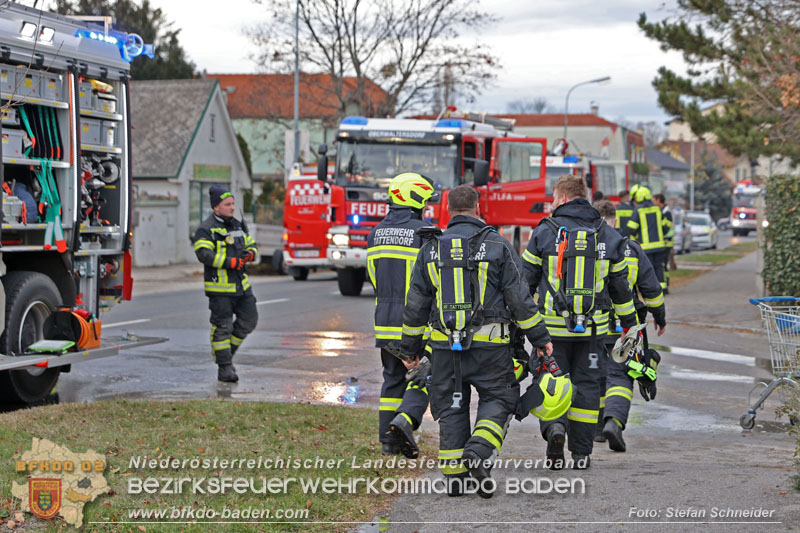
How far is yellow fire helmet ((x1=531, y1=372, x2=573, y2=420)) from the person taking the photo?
618 cm

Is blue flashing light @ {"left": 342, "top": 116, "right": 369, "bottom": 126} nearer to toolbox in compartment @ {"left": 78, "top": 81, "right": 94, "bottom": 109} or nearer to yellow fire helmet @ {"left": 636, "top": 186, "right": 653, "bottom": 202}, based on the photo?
yellow fire helmet @ {"left": 636, "top": 186, "right": 653, "bottom": 202}

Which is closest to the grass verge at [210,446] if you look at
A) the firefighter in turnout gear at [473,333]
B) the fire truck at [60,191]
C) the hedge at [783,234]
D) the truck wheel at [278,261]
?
the firefighter in turnout gear at [473,333]

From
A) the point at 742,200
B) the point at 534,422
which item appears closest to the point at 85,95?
the point at 534,422

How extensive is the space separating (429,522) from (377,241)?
2255mm

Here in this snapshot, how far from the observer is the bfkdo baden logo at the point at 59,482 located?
18.1ft

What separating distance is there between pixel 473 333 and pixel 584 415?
1.33m

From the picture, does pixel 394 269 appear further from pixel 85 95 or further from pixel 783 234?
pixel 783 234

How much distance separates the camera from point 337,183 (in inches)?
755

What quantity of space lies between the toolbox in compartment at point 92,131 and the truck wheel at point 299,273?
15727mm

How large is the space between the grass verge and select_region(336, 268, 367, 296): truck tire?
11.5 m

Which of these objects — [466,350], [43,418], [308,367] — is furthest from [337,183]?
[466,350]

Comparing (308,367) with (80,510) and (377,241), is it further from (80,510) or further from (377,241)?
(80,510)

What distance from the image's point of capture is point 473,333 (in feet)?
19.8

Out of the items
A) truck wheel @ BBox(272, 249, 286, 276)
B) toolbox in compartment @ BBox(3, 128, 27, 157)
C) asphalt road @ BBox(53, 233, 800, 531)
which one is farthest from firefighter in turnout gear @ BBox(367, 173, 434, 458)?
truck wheel @ BBox(272, 249, 286, 276)
